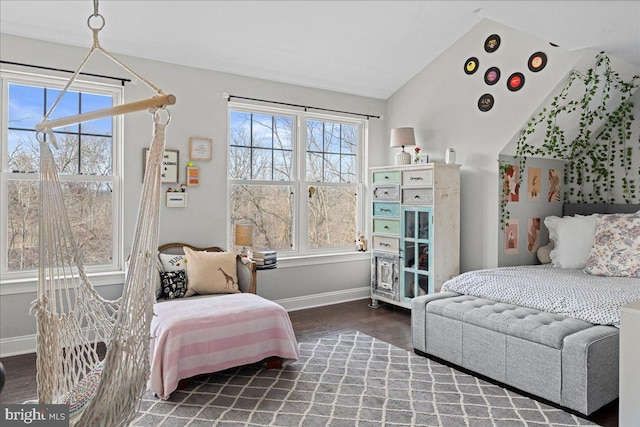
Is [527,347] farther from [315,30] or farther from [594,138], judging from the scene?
[315,30]

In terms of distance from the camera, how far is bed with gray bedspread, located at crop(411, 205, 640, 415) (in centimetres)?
247

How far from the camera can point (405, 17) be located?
4.01 meters

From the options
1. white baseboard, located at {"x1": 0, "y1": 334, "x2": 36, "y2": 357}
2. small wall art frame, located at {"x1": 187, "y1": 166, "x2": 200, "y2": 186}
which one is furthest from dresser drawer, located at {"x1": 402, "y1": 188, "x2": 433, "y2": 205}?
white baseboard, located at {"x1": 0, "y1": 334, "x2": 36, "y2": 357}

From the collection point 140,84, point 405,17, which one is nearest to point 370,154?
point 405,17

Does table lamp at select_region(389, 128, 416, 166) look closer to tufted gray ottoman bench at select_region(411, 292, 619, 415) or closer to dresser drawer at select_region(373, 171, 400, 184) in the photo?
dresser drawer at select_region(373, 171, 400, 184)

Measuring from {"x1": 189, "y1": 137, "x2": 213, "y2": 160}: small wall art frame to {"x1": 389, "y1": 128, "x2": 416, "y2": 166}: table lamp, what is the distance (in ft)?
6.06

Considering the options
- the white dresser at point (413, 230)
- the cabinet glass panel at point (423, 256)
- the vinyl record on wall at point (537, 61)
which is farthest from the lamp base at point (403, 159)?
the vinyl record on wall at point (537, 61)

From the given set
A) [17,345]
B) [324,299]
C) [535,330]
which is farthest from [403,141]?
[17,345]

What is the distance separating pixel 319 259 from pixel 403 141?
150 cm

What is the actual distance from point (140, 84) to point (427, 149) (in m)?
2.85

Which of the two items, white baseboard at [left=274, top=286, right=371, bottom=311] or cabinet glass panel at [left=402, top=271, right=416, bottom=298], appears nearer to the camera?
cabinet glass panel at [left=402, top=271, right=416, bottom=298]

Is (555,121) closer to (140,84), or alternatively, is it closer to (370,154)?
(370,154)

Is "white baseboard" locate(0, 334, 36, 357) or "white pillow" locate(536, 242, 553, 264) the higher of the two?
"white pillow" locate(536, 242, 553, 264)

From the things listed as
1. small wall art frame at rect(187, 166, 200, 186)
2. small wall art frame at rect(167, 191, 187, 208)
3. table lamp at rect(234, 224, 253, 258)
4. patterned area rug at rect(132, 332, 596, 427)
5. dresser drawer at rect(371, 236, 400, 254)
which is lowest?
patterned area rug at rect(132, 332, 596, 427)
